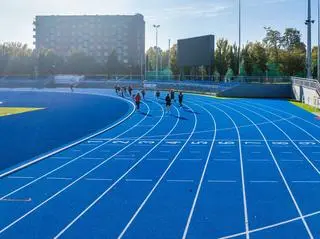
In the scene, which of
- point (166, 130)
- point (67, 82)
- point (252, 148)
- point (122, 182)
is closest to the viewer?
point (122, 182)

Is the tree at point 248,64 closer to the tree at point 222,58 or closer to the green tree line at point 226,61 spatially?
the green tree line at point 226,61

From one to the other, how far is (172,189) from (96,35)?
112 m

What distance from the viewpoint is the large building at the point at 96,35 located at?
119 metres

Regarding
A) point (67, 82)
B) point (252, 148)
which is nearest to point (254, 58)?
point (67, 82)

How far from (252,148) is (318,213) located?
827 cm

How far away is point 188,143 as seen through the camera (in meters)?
19.5

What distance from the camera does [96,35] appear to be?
12062 centimetres

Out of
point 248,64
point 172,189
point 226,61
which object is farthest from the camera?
point 226,61

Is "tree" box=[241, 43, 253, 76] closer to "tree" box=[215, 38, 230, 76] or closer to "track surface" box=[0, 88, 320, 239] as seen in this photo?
"tree" box=[215, 38, 230, 76]

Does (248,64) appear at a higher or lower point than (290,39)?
lower

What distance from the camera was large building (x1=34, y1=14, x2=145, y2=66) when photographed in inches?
4692

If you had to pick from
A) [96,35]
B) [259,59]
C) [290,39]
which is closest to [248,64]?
[259,59]

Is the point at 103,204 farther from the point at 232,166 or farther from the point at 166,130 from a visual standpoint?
the point at 166,130

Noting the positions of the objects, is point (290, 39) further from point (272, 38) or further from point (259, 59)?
point (259, 59)
